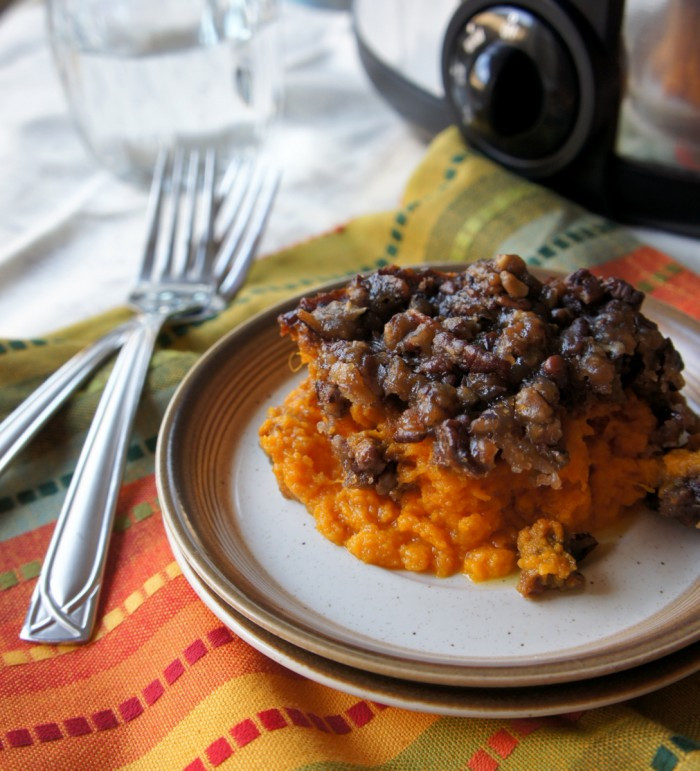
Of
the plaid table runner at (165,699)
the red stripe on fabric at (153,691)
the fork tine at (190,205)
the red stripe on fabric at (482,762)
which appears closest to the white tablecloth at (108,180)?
the fork tine at (190,205)

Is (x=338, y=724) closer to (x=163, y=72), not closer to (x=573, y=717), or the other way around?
(x=573, y=717)

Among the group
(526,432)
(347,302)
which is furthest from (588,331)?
(347,302)

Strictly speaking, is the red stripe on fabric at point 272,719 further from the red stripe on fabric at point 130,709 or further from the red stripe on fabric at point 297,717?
the red stripe on fabric at point 130,709

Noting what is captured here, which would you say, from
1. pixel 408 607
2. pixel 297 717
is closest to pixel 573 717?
pixel 408 607

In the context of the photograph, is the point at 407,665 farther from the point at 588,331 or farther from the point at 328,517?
the point at 588,331

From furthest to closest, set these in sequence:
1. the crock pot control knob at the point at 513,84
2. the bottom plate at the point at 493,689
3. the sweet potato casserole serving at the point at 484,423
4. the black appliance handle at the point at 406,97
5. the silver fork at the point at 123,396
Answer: the black appliance handle at the point at 406,97, the crock pot control knob at the point at 513,84, the silver fork at the point at 123,396, the sweet potato casserole serving at the point at 484,423, the bottom plate at the point at 493,689
